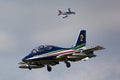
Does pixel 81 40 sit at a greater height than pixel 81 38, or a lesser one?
lesser

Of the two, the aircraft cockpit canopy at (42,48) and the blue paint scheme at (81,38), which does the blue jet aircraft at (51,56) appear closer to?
the aircraft cockpit canopy at (42,48)

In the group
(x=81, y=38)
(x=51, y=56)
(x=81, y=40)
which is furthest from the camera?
(x=81, y=38)

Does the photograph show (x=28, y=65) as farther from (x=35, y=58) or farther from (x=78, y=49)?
(x=78, y=49)

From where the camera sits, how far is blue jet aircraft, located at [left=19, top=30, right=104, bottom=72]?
99719 millimetres

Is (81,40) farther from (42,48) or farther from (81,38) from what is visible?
(42,48)

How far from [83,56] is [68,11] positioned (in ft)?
327

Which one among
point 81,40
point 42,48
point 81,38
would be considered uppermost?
point 81,38

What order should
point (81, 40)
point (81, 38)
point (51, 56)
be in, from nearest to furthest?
point (51, 56) → point (81, 40) → point (81, 38)

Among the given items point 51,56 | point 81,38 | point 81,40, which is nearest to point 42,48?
point 51,56

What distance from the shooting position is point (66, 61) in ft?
334

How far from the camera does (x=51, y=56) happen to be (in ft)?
332

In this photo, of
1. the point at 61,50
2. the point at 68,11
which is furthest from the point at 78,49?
the point at 68,11

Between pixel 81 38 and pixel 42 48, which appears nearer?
pixel 42 48

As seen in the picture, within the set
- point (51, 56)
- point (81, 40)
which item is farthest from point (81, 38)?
point (51, 56)
